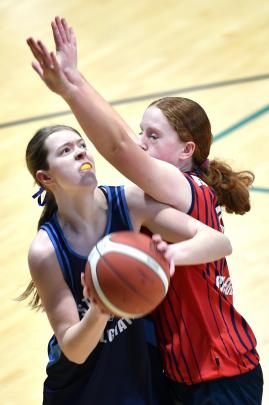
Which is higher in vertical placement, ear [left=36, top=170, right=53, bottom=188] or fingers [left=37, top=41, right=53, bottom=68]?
fingers [left=37, top=41, right=53, bottom=68]

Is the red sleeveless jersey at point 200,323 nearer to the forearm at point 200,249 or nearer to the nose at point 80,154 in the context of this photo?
the forearm at point 200,249

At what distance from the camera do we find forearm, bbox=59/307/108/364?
280 cm

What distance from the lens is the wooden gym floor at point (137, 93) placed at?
521 cm

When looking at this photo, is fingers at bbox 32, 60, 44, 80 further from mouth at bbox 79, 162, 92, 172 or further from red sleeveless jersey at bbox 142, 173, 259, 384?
red sleeveless jersey at bbox 142, 173, 259, 384

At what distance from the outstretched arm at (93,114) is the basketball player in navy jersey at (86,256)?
0.40 ft

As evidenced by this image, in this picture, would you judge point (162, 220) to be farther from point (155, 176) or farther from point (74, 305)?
point (74, 305)

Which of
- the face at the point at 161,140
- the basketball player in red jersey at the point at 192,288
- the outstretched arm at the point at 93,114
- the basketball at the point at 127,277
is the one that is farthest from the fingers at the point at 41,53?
the face at the point at 161,140

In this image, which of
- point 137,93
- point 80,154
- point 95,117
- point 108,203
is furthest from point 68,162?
point 137,93

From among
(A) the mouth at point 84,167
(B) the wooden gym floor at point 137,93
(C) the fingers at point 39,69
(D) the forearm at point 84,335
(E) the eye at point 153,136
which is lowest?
(B) the wooden gym floor at point 137,93

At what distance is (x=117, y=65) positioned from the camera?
8.48 meters

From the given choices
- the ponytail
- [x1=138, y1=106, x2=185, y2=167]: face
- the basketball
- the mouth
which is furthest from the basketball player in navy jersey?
the ponytail

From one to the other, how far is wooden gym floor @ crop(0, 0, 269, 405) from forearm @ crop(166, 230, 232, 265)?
1626 mm

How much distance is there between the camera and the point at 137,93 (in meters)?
7.86

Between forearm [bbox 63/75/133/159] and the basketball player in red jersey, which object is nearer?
forearm [bbox 63/75/133/159]
